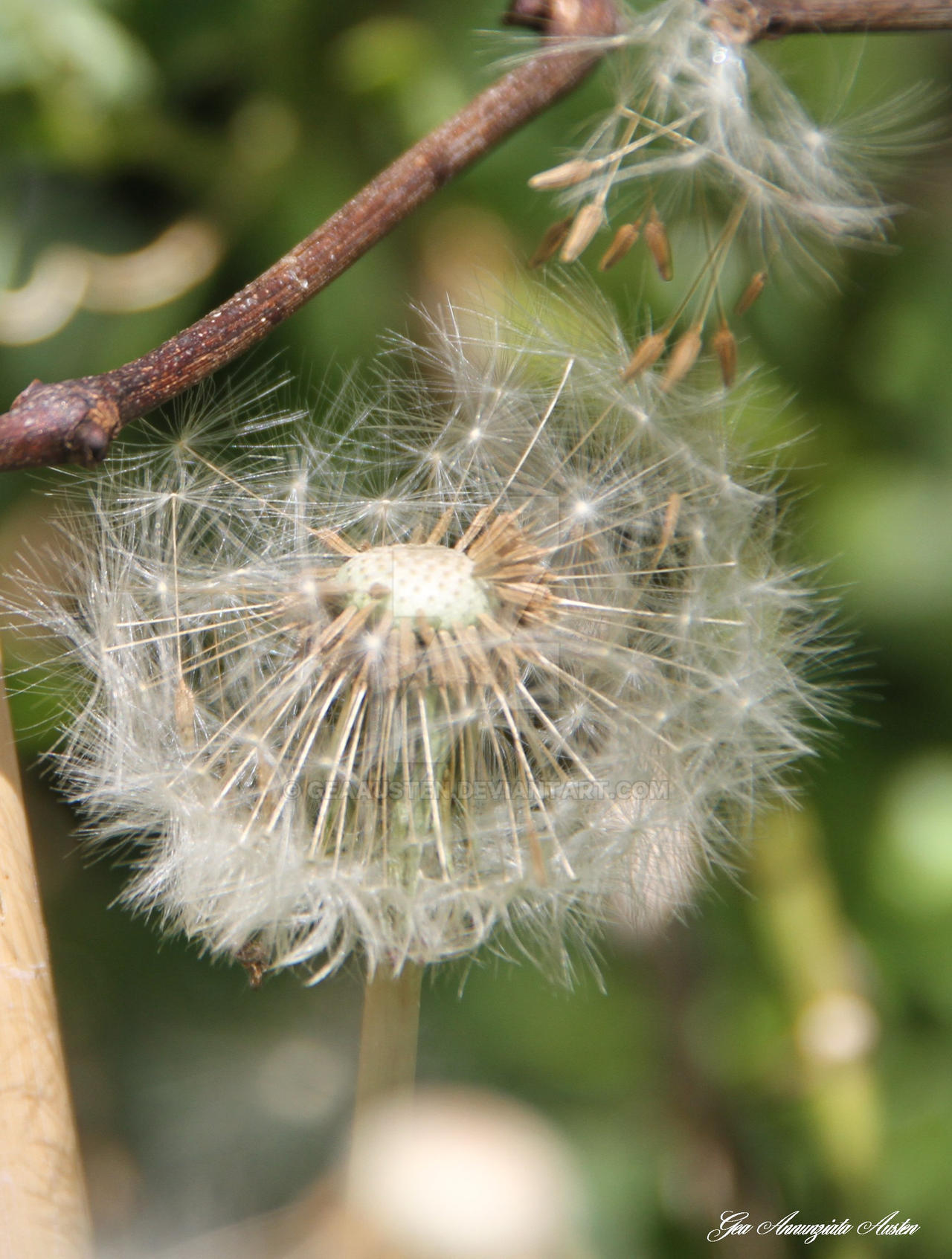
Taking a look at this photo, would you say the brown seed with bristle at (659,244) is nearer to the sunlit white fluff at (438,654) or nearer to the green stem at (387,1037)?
the sunlit white fluff at (438,654)

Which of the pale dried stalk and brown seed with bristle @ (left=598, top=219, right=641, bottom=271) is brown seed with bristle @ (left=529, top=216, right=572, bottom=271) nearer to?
brown seed with bristle @ (left=598, top=219, right=641, bottom=271)

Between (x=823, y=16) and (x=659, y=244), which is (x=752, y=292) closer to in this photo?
(x=659, y=244)

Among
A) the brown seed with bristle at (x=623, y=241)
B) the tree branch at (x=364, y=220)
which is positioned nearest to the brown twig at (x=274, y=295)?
the tree branch at (x=364, y=220)

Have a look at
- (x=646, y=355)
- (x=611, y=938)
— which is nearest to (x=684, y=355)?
(x=646, y=355)

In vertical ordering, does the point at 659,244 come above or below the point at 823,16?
below

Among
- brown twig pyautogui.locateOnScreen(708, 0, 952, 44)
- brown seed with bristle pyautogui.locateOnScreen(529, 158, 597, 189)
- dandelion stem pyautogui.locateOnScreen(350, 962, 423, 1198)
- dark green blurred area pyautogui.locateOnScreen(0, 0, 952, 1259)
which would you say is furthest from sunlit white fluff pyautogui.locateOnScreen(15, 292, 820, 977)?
dark green blurred area pyautogui.locateOnScreen(0, 0, 952, 1259)

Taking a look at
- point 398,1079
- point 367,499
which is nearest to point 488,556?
point 367,499
